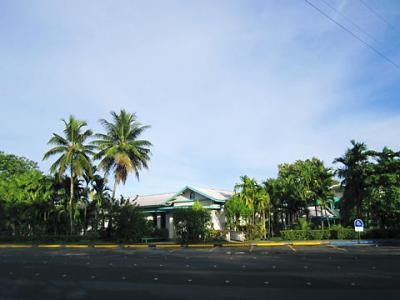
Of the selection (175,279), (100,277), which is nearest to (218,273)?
(175,279)

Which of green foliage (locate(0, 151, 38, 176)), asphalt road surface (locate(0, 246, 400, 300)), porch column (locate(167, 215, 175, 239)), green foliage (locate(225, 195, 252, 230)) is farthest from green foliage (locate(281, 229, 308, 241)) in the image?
green foliage (locate(0, 151, 38, 176))

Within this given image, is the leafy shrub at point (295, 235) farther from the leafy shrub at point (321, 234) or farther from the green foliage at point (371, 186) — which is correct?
the green foliage at point (371, 186)

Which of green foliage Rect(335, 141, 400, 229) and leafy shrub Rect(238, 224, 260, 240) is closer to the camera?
green foliage Rect(335, 141, 400, 229)

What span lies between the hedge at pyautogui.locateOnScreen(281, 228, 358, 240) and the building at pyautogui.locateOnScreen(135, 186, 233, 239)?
6.84 meters

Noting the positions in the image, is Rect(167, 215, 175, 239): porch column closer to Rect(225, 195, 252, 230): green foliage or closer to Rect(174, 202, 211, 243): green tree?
Rect(225, 195, 252, 230): green foliage

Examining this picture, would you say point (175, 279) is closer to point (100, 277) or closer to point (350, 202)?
point (100, 277)

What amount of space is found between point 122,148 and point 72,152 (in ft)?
17.8

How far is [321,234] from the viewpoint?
3231 cm

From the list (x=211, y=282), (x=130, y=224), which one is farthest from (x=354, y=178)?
(x=211, y=282)

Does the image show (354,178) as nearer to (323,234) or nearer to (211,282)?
(323,234)

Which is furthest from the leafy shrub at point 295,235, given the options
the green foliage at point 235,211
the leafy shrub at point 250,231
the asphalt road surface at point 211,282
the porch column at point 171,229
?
the asphalt road surface at point 211,282

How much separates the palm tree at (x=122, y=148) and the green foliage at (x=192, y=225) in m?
8.86

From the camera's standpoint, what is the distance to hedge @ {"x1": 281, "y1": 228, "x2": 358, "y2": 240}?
103ft

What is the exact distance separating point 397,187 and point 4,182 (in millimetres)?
40291
